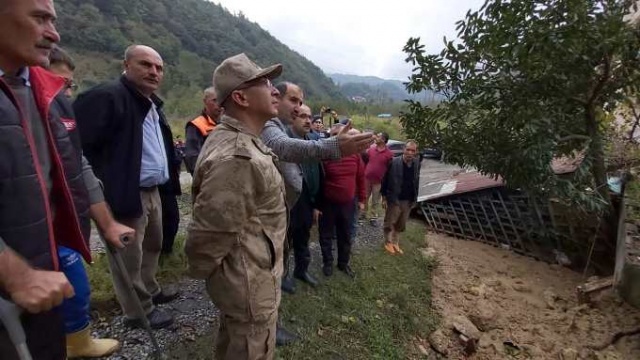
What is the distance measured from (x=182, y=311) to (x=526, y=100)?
4.62m

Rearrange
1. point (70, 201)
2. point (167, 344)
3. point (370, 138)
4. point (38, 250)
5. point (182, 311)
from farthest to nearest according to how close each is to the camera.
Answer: point (182, 311)
point (167, 344)
point (370, 138)
point (70, 201)
point (38, 250)

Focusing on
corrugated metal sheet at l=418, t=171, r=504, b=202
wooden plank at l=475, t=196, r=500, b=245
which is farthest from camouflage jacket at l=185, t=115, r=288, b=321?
Result: wooden plank at l=475, t=196, r=500, b=245

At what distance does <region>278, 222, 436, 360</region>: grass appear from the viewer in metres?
3.42

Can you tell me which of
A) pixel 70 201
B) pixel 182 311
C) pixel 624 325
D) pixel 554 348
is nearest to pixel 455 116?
pixel 554 348

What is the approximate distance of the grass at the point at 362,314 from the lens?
3420mm

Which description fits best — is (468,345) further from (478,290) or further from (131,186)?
(131,186)

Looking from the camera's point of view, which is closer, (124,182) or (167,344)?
(124,182)

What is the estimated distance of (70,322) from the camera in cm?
213

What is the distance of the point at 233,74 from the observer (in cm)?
173

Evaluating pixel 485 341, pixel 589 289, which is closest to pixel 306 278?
pixel 485 341

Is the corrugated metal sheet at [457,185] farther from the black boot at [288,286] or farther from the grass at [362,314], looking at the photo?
the black boot at [288,286]

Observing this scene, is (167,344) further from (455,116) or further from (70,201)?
(455,116)

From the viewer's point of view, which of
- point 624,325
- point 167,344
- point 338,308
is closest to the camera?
point 167,344

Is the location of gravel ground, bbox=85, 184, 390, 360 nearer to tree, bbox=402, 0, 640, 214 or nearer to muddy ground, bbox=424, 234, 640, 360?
muddy ground, bbox=424, 234, 640, 360
